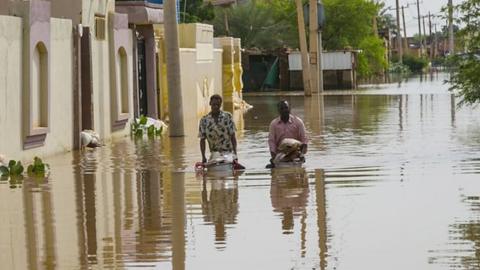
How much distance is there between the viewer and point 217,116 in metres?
17.7

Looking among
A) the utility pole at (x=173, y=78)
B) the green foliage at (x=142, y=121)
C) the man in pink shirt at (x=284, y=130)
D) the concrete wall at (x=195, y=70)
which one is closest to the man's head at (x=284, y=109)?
the man in pink shirt at (x=284, y=130)

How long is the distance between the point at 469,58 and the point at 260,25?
53322 millimetres

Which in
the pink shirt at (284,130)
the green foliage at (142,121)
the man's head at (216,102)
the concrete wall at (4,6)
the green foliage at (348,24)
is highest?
the green foliage at (348,24)

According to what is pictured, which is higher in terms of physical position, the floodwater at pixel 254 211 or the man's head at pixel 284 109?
the man's head at pixel 284 109

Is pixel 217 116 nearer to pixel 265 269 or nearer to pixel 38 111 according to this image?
pixel 38 111

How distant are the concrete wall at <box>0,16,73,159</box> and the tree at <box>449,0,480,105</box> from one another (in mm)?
6876

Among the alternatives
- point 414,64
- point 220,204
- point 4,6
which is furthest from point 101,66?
point 414,64

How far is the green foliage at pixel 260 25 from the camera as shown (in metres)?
72.8

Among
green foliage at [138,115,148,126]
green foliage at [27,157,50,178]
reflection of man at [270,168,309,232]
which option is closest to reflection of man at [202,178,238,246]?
reflection of man at [270,168,309,232]

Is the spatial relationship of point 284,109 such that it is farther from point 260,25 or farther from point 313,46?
point 260,25

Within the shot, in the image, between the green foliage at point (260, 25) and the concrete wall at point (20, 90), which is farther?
the green foliage at point (260, 25)

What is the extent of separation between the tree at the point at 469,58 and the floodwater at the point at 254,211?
1.06 meters

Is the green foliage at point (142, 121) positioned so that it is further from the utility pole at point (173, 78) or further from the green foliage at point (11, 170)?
the green foliage at point (11, 170)

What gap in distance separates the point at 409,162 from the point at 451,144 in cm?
407
